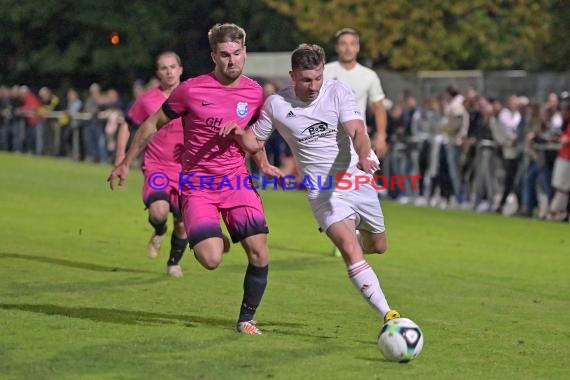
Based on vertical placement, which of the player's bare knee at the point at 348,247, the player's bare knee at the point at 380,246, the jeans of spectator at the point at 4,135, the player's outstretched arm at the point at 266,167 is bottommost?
the jeans of spectator at the point at 4,135

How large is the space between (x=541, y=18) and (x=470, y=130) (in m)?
18.8

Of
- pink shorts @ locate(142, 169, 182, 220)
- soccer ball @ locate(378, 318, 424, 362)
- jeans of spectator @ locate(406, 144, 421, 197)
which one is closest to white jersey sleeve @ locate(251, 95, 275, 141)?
soccer ball @ locate(378, 318, 424, 362)

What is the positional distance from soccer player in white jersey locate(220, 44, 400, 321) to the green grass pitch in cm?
81

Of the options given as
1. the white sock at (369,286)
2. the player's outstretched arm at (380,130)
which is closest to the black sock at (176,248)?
the player's outstretched arm at (380,130)

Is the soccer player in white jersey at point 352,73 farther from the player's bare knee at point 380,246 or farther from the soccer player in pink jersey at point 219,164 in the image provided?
the soccer player in pink jersey at point 219,164

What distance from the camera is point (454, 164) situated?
2631 cm

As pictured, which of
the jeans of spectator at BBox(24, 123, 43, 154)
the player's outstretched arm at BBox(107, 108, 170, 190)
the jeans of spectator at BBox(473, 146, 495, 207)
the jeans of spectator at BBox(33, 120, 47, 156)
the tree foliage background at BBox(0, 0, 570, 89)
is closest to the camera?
the player's outstretched arm at BBox(107, 108, 170, 190)

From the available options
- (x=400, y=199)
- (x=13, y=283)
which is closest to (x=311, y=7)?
(x=400, y=199)

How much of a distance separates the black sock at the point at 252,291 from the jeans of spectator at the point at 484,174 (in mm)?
15242

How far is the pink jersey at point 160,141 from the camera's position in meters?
14.8

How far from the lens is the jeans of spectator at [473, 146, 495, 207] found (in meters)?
25.7

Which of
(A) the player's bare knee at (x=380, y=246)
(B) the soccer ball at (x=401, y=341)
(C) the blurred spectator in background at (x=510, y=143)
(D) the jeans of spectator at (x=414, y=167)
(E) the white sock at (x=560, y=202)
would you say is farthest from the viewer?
(D) the jeans of spectator at (x=414, y=167)

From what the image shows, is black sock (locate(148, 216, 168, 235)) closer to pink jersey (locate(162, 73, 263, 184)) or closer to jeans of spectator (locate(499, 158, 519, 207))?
pink jersey (locate(162, 73, 263, 184))

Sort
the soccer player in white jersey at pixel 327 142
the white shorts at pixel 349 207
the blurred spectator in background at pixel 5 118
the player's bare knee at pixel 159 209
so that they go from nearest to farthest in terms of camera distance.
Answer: the soccer player in white jersey at pixel 327 142 < the white shorts at pixel 349 207 < the player's bare knee at pixel 159 209 < the blurred spectator in background at pixel 5 118
